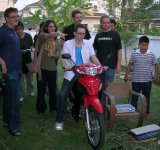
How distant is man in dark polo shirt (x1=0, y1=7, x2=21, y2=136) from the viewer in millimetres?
5016

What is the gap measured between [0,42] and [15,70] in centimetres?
51

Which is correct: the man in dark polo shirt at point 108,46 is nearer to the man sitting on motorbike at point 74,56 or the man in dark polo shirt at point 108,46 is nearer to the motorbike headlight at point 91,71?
the man sitting on motorbike at point 74,56

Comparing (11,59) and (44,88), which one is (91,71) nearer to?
(11,59)

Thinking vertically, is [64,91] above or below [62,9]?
below

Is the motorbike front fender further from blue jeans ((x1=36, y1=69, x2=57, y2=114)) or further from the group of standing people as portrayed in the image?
blue jeans ((x1=36, y1=69, x2=57, y2=114))

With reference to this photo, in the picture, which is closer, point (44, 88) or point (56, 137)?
point (56, 137)

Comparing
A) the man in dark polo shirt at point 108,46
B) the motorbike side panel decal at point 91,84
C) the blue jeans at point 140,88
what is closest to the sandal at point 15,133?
the motorbike side panel decal at point 91,84

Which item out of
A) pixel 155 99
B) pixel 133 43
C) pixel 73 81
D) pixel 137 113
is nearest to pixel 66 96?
pixel 73 81

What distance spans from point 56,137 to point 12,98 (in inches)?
38.4

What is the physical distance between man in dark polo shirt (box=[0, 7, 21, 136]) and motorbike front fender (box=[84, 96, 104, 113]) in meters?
1.09

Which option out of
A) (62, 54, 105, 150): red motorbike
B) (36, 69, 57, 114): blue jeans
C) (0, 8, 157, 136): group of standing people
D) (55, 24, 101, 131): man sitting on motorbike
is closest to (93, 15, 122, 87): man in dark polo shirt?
(0, 8, 157, 136): group of standing people

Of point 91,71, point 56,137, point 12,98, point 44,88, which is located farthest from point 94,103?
point 44,88

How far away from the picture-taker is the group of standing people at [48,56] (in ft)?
16.7

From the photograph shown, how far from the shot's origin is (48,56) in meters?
6.26
